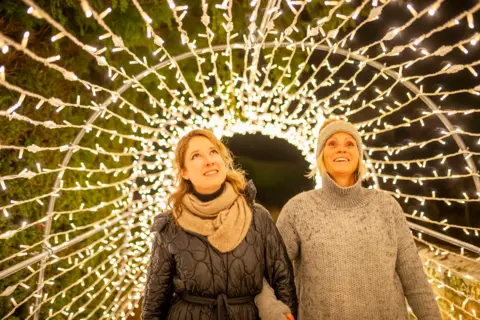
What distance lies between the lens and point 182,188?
1.90 m

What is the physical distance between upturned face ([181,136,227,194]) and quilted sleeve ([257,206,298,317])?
0.30 meters

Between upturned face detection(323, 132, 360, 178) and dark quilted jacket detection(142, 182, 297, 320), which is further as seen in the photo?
upturned face detection(323, 132, 360, 178)

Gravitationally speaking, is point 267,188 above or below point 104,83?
below

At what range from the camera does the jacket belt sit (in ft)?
5.33

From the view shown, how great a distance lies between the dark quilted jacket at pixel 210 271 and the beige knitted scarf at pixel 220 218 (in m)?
0.03

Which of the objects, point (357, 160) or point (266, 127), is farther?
point (266, 127)

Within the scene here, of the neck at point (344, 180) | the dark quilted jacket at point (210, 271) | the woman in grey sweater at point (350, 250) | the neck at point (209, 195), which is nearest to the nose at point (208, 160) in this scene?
the neck at point (209, 195)

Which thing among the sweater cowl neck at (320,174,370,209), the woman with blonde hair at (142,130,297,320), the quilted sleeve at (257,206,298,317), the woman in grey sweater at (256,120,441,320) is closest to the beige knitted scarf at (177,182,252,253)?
the woman with blonde hair at (142,130,297,320)

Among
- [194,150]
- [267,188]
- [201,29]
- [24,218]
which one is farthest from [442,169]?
[24,218]

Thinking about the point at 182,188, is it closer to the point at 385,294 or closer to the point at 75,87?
the point at 385,294

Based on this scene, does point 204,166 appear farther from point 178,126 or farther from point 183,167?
point 178,126

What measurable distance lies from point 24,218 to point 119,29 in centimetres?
150

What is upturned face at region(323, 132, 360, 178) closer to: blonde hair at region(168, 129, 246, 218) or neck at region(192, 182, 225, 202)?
blonde hair at region(168, 129, 246, 218)

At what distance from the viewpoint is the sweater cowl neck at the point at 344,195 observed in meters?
1.89
